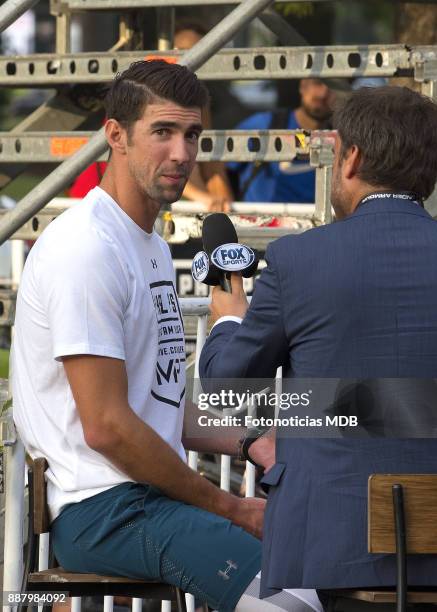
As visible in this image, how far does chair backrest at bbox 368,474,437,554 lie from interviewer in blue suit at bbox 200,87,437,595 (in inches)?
1.5

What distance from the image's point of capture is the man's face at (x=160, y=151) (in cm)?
373

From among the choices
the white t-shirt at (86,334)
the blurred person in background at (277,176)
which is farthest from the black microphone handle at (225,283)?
the blurred person in background at (277,176)

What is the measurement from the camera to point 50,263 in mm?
3418

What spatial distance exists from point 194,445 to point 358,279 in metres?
1.22

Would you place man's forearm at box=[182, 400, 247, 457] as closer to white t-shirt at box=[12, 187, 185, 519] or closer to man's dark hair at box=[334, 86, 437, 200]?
white t-shirt at box=[12, 187, 185, 519]

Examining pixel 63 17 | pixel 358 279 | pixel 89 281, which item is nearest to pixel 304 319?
pixel 358 279

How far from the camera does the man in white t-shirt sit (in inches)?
132

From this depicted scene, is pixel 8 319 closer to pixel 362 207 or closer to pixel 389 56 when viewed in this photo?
pixel 389 56

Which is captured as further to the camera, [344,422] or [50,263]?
[50,263]

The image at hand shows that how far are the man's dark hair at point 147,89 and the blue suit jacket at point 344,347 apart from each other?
831 millimetres

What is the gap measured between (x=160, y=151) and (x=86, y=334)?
0.68 metres

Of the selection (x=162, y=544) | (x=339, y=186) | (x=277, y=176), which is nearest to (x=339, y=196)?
(x=339, y=186)

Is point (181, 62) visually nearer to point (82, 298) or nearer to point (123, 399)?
point (82, 298)

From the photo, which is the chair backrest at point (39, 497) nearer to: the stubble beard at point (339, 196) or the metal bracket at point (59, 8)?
the stubble beard at point (339, 196)
